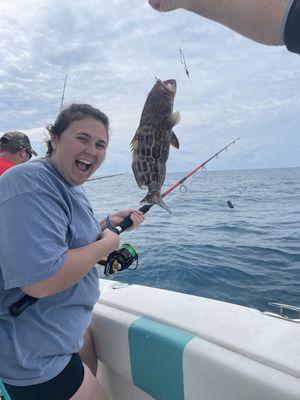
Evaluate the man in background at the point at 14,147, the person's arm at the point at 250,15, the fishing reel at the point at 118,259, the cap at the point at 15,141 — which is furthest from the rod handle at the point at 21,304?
the cap at the point at 15,141

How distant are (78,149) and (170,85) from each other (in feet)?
2.45

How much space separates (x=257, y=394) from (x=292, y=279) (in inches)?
180

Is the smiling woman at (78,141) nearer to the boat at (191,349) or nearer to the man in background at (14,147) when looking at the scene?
the boat at (191,349)

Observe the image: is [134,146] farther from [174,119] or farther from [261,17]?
[261,17]

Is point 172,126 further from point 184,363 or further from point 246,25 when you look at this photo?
point 184,363

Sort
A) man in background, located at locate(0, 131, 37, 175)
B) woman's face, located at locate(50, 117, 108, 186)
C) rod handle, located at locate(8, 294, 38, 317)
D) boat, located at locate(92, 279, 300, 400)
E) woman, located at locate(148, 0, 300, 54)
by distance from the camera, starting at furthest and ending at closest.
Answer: man in background, located at locate(0, 131, 37, 175), woman's face, located at locate(50, 117, 108, 186), boat, located at locate(92, 279, 300, 400), rod handle, located at locate(8, 294, 38, 317), woman, located at locate(148, 0, 300, 54)

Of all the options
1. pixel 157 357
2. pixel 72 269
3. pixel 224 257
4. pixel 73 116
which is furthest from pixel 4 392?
pixel 224 257

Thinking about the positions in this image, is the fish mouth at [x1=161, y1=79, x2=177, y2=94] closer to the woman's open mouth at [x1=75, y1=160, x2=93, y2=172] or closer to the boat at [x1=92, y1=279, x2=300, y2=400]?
the woman's open mouth at [x1=75, y1=160, x2=93, y2=172]

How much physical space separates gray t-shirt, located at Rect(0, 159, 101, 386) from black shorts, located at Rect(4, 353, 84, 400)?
0.04 meters

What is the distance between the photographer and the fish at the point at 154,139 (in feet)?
7.07

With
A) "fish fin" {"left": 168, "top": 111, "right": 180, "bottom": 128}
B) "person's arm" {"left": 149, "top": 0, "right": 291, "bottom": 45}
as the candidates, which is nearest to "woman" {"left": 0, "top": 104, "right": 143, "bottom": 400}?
"fish fin" {"left": 168, "top": 111, "right": 180, "bottom": 128}

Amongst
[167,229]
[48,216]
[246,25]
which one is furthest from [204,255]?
[246,25]

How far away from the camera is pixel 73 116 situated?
2053 mm

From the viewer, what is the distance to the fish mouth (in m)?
2.28
